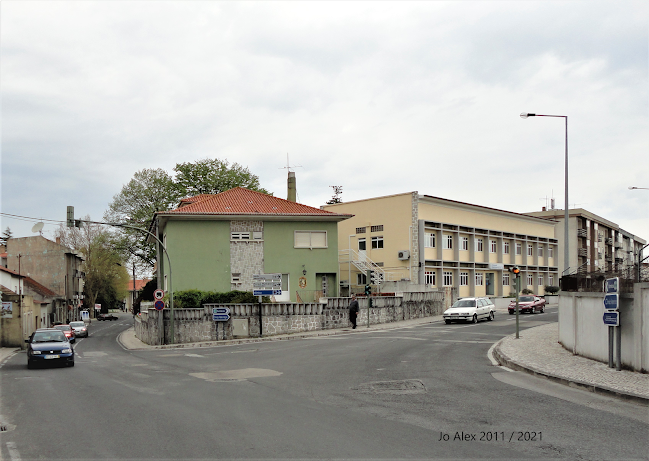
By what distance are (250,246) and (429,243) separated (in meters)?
16.6

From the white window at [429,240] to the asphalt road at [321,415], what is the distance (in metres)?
30.8

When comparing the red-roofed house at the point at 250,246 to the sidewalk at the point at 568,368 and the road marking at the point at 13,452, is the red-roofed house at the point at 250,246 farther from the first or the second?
the road marking at the point at 13,452

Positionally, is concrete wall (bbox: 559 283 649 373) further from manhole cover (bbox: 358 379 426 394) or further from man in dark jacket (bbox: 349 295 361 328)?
man in dark jacket (bbox: 349 295 361 328)

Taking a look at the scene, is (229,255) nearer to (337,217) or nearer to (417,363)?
(337,217)

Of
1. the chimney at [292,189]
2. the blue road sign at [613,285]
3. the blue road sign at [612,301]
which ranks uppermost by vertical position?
the chimney at [292,189]

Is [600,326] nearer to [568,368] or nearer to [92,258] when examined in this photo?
[568,368]

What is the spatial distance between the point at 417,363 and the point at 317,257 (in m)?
23.6

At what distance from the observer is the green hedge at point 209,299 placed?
107 ft

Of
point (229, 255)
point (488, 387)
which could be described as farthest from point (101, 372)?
point (229, 255)

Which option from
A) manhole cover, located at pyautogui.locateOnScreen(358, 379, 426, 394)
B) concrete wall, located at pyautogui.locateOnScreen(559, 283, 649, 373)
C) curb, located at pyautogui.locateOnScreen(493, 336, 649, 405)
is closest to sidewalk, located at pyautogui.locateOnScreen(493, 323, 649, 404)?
curb, located at pyautogui.locateOnScreen(493, 336, 649, 405)

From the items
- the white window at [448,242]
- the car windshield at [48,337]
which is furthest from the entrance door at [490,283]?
the car windshield at [48,337]

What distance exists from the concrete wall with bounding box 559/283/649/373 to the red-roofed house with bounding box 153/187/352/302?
21.5 m

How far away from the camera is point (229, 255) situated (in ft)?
126

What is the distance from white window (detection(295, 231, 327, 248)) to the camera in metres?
39.5
